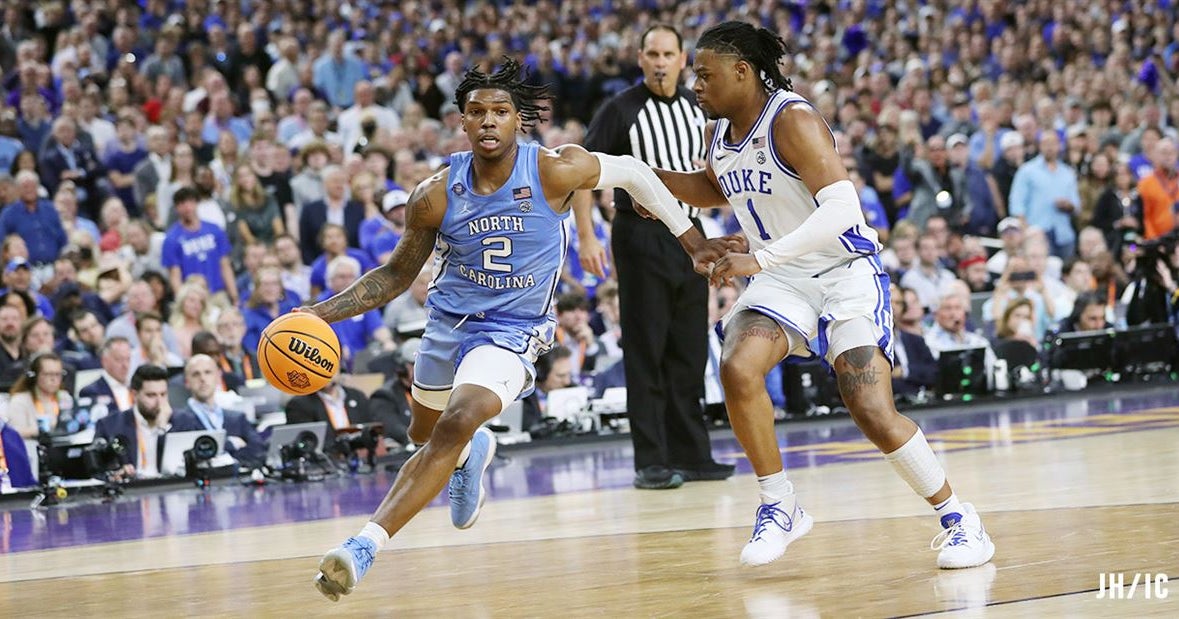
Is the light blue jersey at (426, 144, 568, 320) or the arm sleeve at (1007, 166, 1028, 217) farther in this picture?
the arm sleeve at (1007, 166, 1028, 217)

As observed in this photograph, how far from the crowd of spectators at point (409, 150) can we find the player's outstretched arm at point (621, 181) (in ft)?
19.1

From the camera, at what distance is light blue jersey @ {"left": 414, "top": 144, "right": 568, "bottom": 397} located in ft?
21.5

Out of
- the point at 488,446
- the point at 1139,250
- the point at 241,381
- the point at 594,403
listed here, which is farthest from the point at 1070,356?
the point at 488,446

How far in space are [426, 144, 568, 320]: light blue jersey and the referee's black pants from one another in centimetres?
274

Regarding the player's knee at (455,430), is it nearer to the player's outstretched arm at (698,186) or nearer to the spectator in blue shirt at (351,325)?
the player's outstretched arm at (698,186)

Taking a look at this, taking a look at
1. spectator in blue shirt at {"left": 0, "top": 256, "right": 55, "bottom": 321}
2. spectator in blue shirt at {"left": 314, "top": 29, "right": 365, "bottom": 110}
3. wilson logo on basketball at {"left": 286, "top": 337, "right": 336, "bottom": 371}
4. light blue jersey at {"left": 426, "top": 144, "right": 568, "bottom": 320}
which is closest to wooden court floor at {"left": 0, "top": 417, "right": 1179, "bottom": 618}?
wilson logo on basketball at {"left": 286, "top": 337, "right": 336, "bottom": 371}

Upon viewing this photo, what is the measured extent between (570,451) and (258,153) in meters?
4.73

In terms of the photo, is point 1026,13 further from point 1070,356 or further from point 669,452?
point 669,452

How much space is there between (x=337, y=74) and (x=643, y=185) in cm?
1231

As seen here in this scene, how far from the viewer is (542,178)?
6629 mm

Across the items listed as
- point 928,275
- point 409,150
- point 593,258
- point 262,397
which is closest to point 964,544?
point 593,258

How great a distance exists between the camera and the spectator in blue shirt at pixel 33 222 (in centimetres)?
1412

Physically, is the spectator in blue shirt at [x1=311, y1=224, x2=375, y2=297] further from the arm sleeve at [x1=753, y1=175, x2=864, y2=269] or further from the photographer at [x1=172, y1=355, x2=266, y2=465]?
the arm sleeve at [x1=753, y1=175, x2=864, y2=269]

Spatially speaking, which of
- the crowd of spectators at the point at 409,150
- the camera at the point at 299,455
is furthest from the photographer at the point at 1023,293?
the camera at the point at 299,455
